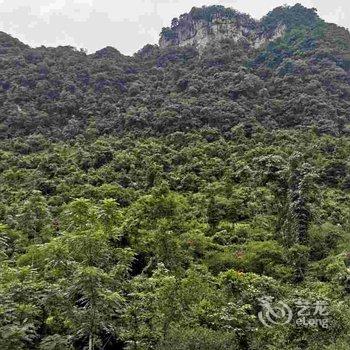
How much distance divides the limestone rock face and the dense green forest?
1.52 metres

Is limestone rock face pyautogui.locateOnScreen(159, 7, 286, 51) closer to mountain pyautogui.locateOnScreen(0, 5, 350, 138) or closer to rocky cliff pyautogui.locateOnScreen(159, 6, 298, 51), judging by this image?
rocky cliff pyautogui.locateOnScreen(159, 6, 298, 51)

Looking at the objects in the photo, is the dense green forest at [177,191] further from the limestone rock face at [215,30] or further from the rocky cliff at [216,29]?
the limestone rock face at [215,30]

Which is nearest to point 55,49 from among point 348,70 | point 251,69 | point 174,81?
point 174,81

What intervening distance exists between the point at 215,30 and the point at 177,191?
61066 mm

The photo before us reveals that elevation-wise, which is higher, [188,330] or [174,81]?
[174,81]

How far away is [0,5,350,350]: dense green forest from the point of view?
58.1 feet

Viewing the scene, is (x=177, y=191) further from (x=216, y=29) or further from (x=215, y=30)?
(x=216, y=29)

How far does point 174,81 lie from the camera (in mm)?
77250

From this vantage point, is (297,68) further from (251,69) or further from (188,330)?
(188,330)

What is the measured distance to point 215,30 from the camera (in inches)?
3770

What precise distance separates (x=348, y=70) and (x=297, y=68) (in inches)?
326

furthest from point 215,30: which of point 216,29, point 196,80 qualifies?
point 196,80

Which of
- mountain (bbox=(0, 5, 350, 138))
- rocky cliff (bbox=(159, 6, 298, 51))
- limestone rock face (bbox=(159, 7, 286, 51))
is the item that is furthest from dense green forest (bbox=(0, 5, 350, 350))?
limestone rock face (bbox=(159, 7, 286, 51))

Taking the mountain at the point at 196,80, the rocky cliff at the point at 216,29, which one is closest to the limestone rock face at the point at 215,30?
the rocky cliff at the point at 216,29
